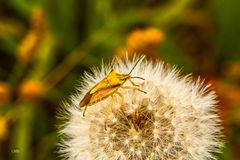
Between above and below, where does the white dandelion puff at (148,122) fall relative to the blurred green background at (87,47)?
below

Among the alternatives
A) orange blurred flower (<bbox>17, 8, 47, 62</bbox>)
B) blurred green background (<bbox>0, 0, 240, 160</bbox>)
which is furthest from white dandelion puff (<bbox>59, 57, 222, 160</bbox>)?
blurred green background (<bbox>0, 0, 240, 160</bbox>)

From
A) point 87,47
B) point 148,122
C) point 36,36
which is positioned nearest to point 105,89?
point 148,122

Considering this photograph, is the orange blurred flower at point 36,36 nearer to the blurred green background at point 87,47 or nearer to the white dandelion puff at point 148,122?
the blurred green background at point 87,47

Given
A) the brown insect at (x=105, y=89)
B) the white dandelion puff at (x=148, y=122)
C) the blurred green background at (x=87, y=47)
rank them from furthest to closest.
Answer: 1. the blurred green background at (x=87, y=47)
2. the white dandelion puff at (x=148, y=122)
3. the brown insect at (x=105, y=89)

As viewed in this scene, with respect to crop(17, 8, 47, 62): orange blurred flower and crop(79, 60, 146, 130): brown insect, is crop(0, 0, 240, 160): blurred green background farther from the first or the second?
crop(79, 60, 146, 130): brown insect

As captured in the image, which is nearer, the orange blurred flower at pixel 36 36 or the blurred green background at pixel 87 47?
the orange blurred flower at pixel 36 36

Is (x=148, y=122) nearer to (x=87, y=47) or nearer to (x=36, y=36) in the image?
(x=36, y=36)

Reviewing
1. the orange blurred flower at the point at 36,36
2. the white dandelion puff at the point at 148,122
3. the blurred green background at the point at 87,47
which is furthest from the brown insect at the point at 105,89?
the blurred green background at the point at 87,47
